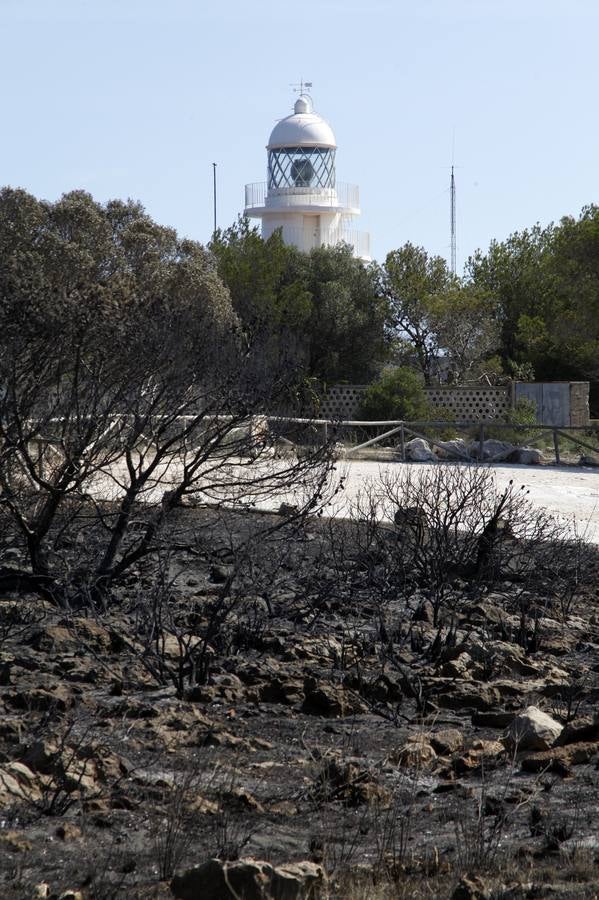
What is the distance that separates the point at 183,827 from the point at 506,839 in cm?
115

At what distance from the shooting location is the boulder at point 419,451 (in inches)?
941

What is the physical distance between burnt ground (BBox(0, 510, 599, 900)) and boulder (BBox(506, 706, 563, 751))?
5 cm

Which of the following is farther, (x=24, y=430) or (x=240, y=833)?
(x=24, y=430)

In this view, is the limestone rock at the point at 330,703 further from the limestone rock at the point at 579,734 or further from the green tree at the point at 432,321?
the green tree at the point at 432,321

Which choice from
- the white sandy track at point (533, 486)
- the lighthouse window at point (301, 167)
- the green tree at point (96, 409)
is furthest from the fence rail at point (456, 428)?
the lighthouse window at point (301, 167)

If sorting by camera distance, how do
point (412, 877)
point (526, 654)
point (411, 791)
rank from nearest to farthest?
point (412, 877), point (411, 791), point (526, 654)

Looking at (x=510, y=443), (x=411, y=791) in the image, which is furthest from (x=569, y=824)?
(x=510, y=443)

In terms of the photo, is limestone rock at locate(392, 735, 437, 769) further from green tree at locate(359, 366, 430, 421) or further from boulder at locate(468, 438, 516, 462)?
green tree at locate(359, 366, 430, 421)

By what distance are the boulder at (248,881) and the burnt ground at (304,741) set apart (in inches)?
4.1

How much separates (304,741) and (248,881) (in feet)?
7.56

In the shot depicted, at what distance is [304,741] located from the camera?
19.7 ft

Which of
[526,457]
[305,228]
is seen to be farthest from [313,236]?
[526,457]

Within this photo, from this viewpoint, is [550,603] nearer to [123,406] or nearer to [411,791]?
[123,406]

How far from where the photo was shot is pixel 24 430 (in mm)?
9891
